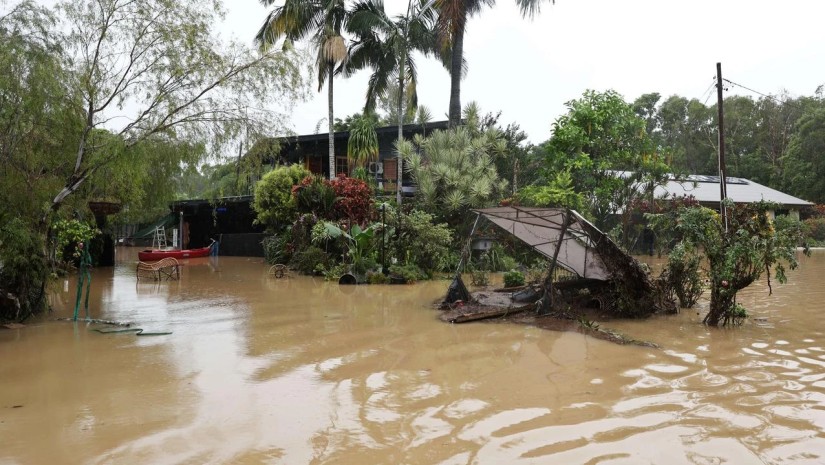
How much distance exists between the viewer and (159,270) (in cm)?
1678

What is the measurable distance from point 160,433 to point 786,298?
12510mm

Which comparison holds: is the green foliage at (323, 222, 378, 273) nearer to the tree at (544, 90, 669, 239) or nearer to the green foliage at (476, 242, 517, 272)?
the green foliage at (476, 242, 517, 272)

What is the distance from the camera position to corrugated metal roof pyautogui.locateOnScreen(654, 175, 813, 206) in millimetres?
29938

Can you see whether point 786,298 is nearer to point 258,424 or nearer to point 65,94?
point 258,424

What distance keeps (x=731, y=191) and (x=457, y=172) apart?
21.4m

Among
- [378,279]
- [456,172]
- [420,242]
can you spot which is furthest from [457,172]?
[378,279]

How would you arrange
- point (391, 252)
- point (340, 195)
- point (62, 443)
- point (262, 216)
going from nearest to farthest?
point (62, 443)
point (391, 252)
point (340, 195)
point (262, 216)

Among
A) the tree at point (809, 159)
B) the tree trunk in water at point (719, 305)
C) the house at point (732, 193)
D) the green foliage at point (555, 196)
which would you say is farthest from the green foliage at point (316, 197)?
the tree at point (809, 159)

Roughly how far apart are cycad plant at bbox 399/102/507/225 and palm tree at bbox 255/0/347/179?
15.5 ft

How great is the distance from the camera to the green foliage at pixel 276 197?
2162 cm

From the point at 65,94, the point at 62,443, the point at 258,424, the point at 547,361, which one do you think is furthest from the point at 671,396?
the point at 65,94

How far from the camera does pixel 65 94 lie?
9.14 meters

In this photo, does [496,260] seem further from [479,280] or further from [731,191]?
[731,191]

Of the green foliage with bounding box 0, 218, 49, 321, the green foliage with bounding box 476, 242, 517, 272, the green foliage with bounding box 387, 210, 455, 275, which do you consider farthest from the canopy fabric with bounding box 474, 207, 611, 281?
the green foliage with bounding box 0, 218, 49, 321
